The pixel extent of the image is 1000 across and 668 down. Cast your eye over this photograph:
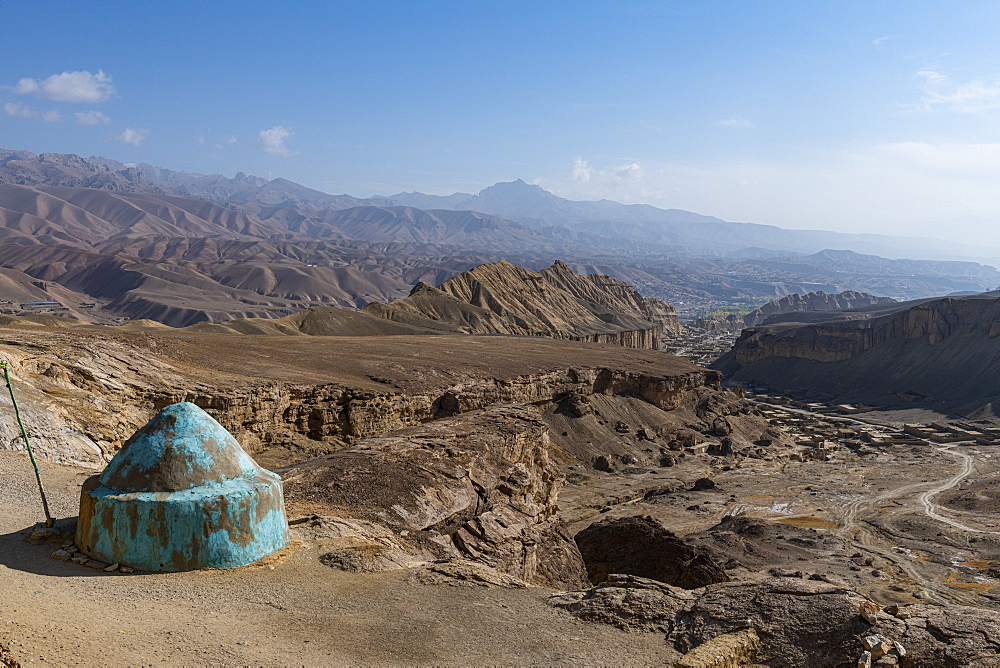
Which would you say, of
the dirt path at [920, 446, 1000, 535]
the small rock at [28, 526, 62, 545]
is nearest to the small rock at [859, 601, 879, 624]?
the small rock at [28, 526, 62, 545]

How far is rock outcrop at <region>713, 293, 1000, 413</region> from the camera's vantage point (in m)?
73.7

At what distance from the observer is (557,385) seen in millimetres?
47562

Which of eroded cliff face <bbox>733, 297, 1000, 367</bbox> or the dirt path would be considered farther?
eroded cliff face <bbox>733, 297, 1000, 367</bbox>

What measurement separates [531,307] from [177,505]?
86.3 m

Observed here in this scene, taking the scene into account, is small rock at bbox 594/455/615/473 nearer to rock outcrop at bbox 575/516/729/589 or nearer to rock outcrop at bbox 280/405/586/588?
rock outcrop at bbox 575/516/729/589

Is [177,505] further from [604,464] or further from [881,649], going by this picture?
[604,464]

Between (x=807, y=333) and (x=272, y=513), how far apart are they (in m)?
93.7

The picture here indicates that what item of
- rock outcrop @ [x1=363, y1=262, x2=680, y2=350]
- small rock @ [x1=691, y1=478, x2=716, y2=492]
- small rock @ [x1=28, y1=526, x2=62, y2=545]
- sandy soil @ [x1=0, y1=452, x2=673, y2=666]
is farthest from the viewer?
rock outcrop @ [x1=363, y1=262, x2=680, y2=350]

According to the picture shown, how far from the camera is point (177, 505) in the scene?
1100 cm

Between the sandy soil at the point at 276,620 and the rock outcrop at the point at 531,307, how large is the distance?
63.3 meters

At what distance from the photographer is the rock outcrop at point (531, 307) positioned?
82062 millimetres

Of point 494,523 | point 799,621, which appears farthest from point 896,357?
point 799,621

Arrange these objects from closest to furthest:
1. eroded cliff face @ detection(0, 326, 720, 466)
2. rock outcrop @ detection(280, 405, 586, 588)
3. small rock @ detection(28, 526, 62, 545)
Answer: small rock @ detection(28, 526, 62, 545)
rock outcrop @ detection(280, 405, 586, 588)
eroded cliff face @ detection(0, 326, 720, 466)

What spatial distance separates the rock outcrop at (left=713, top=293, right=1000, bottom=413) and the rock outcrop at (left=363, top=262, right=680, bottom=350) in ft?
62.7
